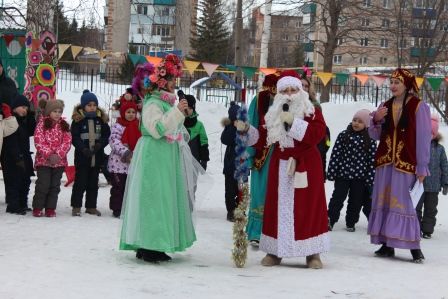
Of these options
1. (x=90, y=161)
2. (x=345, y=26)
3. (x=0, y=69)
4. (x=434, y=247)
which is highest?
(x=345, y=26)

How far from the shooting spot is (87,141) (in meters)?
10.4

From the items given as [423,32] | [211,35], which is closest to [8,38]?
[423,32]

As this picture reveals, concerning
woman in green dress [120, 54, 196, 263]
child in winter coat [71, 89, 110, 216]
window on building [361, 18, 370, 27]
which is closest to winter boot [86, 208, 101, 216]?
child in winter coat [71, 89, 110, 216]

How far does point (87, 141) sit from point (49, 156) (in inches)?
24.2

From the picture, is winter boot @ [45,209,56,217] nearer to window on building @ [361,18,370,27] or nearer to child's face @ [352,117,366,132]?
child's face @ [352,117,366,132]

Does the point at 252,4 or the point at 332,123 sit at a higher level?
the point at 252,4

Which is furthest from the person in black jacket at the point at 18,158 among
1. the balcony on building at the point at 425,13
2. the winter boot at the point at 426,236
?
the balcony on building at the point at 425,13

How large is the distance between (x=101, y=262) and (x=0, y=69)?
439 centimetres

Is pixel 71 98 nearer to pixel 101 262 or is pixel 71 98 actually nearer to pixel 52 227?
pixel 52 227

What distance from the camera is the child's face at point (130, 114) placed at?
10.3 meters

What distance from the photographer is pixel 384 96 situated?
Result: 31234mm

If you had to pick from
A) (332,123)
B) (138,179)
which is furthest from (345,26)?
(138,179)

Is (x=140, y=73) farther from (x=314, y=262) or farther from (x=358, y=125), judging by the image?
(x=314, y=262)

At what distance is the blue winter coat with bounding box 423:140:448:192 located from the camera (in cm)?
1060
